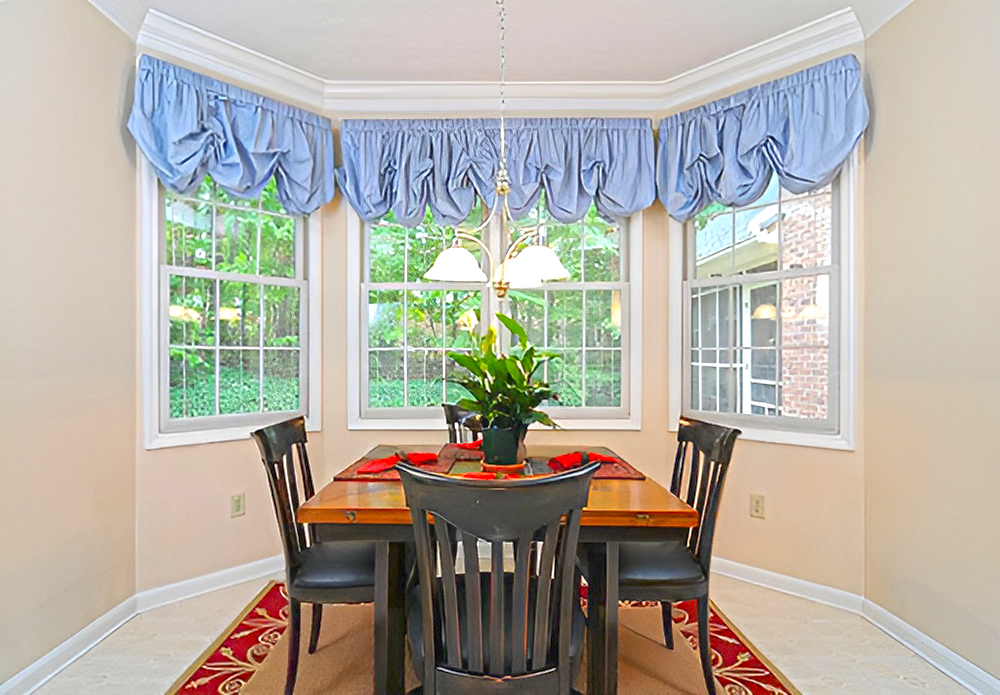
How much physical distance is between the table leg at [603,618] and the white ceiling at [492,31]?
2373 millimetres

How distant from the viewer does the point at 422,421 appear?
3.74 metres

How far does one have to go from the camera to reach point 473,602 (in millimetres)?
1488

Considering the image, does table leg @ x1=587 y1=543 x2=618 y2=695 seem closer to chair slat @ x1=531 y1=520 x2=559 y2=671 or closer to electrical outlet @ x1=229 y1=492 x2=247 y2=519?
chair slat @ x1=531 y1=520 x2=559 y2=671

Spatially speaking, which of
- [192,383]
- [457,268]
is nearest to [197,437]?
[192,383]

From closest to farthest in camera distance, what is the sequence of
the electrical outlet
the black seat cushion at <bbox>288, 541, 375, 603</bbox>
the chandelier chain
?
the black seat cushion at <bbox>288, 541, 375, 603</bbox> → the chandelier chain → the electrical outlet

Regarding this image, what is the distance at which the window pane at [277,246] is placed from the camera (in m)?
3.53

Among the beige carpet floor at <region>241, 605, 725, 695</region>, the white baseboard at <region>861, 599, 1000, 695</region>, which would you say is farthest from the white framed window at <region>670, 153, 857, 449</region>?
the beige carpet floor at <region>241, 605, 725, 695</region>

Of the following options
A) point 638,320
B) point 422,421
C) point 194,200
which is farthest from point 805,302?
point 194,200

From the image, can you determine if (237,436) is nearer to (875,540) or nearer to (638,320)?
(638,320)

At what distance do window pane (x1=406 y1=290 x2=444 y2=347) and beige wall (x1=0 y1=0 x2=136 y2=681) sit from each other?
1458mm

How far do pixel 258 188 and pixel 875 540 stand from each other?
11.4 feet

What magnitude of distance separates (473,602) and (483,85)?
118 inches

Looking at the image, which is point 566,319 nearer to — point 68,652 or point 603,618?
point 603,618

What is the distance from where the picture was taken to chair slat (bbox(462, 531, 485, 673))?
1438mm
